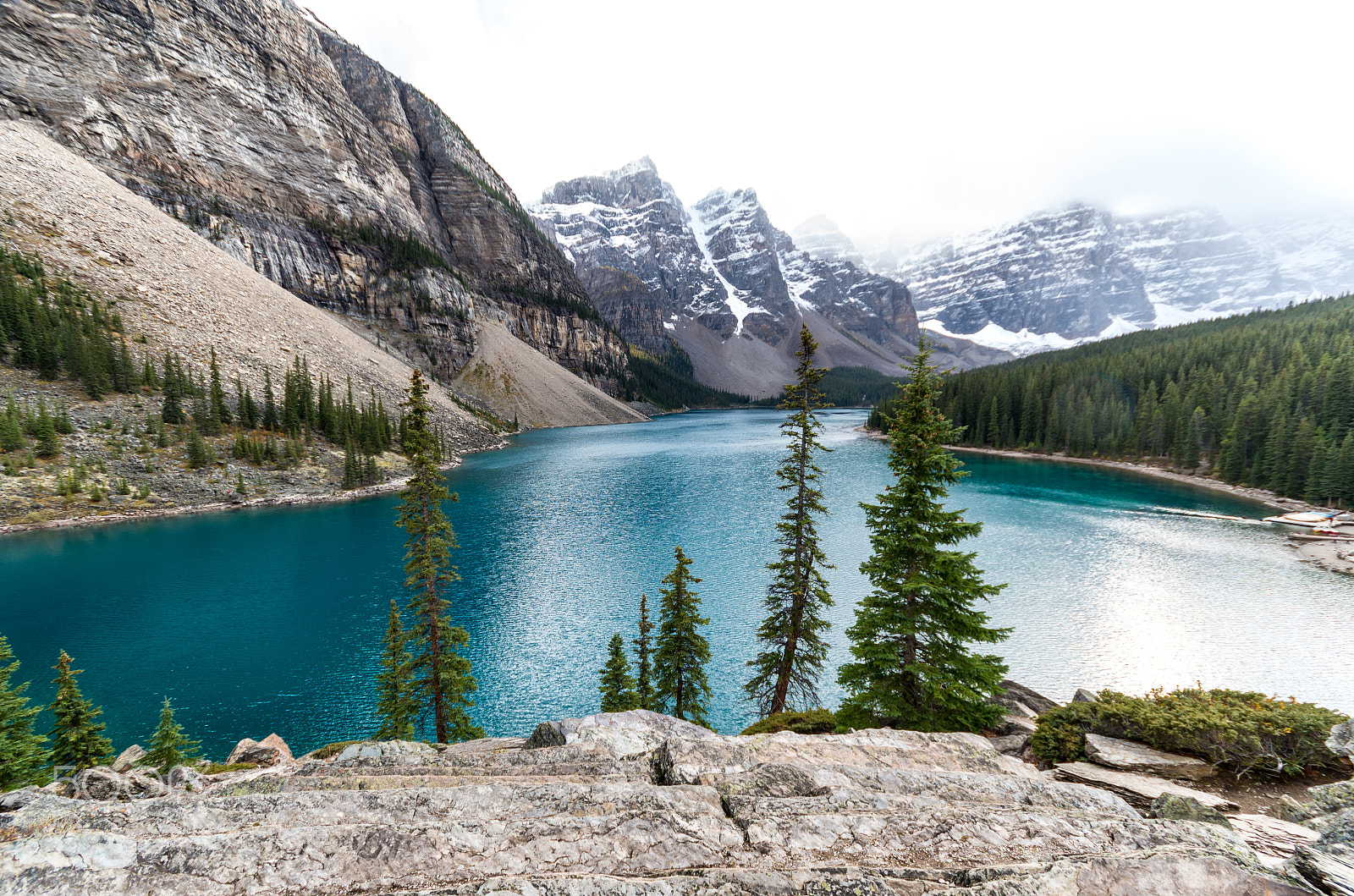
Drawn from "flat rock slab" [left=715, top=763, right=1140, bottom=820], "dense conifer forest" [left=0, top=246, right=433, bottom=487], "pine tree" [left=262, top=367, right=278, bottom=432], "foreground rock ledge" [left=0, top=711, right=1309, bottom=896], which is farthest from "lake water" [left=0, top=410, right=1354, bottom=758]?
"pine tree" [left=262, top=367, right=278, bottom=432]

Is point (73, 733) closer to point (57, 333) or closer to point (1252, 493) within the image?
point (57, 333)

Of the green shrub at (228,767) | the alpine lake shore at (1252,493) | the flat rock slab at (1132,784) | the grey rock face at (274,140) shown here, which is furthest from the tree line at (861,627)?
the grey rock face at (274,140)

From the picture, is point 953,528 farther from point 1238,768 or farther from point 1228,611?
point 1228,611

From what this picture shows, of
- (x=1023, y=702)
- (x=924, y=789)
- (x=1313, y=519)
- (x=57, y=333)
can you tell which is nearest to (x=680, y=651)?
(x=1023, y=702)

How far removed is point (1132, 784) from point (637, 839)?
9000mm

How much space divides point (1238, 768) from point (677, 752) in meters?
10.0

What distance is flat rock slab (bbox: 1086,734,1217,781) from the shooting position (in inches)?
345

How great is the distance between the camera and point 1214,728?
9.01 meters

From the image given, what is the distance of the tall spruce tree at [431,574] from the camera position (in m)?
18.1

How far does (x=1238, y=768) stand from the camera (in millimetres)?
8758

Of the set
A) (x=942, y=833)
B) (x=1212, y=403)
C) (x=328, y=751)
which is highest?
(x=1212, y=403)

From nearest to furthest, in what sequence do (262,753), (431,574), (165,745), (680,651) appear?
(165,745), (262,753), (431,574), (680,651)

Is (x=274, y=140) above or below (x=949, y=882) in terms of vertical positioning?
above

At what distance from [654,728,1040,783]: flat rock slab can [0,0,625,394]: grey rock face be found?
5375 inches
